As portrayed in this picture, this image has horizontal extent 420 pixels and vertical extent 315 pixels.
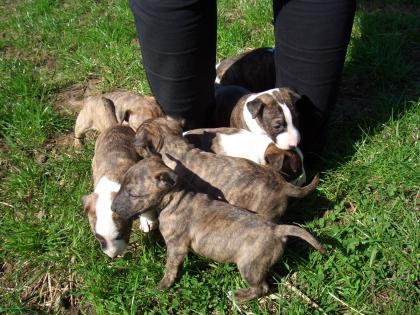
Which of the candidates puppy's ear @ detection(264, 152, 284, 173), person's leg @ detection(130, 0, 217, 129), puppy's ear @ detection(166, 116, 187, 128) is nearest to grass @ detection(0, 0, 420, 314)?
puppy's ear @ detection(264, 152, 284, 173)

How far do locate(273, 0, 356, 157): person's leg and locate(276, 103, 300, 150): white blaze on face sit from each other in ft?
0.54

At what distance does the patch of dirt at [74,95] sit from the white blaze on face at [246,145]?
1906 mm

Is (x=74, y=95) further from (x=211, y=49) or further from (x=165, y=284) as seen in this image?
(x=165, y=284)

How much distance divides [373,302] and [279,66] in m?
1.98

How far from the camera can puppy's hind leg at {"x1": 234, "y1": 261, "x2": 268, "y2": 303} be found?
320cm

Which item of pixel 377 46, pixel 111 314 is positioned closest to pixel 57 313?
pixel 111 314

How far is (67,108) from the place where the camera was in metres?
5.32

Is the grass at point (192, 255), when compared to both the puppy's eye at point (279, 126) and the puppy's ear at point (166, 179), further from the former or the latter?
the puppy's ear at point (166, 179)

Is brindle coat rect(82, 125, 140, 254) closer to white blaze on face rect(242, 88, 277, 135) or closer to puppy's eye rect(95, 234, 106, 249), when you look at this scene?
puppy's eye rect(95, 234, 106, 249)

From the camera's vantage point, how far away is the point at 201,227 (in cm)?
337

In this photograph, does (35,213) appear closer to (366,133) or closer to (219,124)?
(219,124)

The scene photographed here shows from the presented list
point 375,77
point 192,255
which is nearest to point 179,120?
point 192,255

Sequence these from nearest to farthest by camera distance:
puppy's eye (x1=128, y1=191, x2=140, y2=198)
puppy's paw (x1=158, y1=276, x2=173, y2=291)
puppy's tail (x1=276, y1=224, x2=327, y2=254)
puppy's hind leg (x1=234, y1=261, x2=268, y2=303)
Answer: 1. puppy's tail (x1=276, y1=224, x2=327, y2=254)
2. puppy's hind leg (x1=234, y1=261, x2=268, y2=303)
3. puppy's eye (x1=128, y1=191, x2=140, y2=198)
4. puppy's paw (x1=158, y1=276, x2=173, y2=291)

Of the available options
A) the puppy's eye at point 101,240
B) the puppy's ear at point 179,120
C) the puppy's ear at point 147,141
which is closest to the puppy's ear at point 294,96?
the puppy's ear at point 179,120
